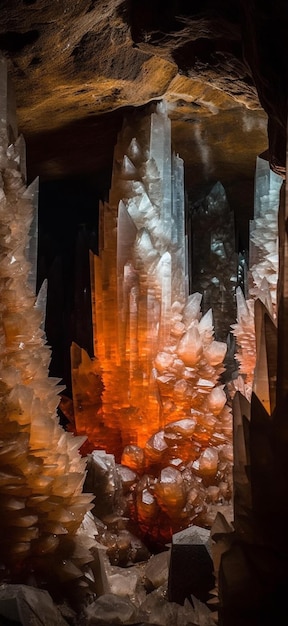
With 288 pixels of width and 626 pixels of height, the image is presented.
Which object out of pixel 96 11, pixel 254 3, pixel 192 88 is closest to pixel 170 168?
pixel 192 88

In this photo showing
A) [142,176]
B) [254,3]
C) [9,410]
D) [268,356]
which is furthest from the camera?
[142,176]

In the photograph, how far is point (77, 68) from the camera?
13.3ft

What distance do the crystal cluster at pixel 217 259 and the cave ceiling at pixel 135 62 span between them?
7.56 feet

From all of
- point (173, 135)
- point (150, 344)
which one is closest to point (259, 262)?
point (150, 344)

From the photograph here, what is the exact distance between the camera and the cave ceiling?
254 centimetres

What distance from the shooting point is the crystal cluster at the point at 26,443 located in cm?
254

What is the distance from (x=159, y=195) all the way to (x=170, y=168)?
33cm

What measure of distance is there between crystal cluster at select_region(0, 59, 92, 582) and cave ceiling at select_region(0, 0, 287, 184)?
71 cm

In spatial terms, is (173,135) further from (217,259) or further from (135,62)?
(217,259)

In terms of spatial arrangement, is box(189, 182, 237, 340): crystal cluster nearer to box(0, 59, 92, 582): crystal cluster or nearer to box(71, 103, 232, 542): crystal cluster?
box(71, 103, 232, 542): crystal cluster

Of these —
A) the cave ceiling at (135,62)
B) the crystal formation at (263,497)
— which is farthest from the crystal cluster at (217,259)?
the crystal formation at (263,497)

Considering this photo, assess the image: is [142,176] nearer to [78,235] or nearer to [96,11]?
[96,11]

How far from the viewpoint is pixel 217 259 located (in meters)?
8.28

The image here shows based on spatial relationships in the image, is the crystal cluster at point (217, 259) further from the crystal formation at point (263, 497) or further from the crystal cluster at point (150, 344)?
the crystal formation at point (263, 497)
